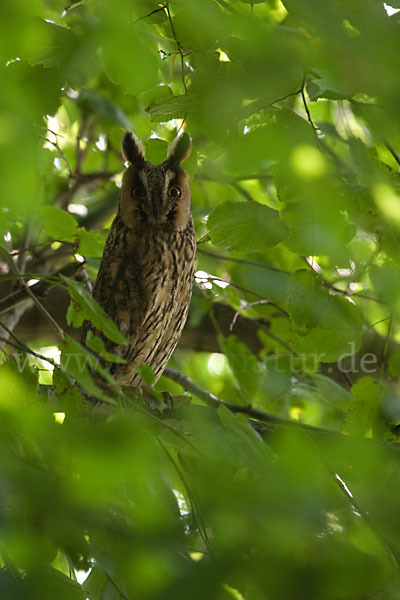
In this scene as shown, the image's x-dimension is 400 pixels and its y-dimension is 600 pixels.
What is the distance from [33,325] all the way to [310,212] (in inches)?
103

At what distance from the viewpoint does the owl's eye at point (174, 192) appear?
2.37 meters

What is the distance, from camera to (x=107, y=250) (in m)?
2.43

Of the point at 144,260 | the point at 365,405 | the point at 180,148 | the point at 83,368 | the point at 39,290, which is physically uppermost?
the point at 83,368

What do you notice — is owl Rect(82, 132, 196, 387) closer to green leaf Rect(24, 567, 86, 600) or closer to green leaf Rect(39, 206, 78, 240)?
green leaf Rect(39, 206, 78, 240)

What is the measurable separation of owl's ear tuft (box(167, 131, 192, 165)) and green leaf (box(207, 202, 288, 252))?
0.61 meters

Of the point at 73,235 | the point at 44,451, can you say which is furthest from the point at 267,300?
the point at 44,451

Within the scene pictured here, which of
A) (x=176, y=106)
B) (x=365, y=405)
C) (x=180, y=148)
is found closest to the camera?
(x=176, y=106)

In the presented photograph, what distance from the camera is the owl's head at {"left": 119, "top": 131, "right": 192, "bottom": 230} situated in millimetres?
2305

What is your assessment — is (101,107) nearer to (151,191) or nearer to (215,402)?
(151,191)

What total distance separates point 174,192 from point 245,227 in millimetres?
978

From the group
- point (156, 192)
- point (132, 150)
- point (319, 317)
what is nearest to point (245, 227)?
point (319, 317)

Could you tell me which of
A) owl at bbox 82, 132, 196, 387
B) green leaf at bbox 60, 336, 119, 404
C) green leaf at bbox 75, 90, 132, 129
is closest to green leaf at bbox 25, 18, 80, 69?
green leaf at bbox 60, 336, 119, 404

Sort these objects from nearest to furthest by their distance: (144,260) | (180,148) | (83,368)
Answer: (83,368), (180,148), (144,260)

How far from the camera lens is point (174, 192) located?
2.38m
